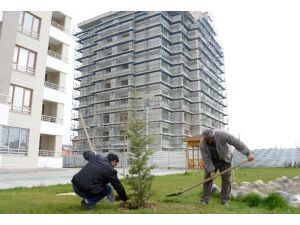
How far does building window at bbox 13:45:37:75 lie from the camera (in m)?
21.8

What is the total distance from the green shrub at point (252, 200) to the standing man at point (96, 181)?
95.2 inches

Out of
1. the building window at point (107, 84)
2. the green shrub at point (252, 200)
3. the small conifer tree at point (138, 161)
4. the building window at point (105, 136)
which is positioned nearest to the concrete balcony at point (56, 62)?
the small conifer tree at point (138, 161)

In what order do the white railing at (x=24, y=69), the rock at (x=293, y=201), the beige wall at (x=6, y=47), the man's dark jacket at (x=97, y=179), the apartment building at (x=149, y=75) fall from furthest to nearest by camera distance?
the apartment building at (x=149, y=75)
the white railing at (x=24, y=69)
the beige wall at (x=6, y=47)
the rock at (x=293, y=201)
the man's dark jacket at (x=97, y=179)

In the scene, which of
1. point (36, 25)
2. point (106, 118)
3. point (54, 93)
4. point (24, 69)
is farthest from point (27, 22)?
point (106, 118)

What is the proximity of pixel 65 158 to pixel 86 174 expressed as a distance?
4273 cm

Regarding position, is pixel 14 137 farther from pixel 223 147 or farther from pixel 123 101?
pixel 123 101

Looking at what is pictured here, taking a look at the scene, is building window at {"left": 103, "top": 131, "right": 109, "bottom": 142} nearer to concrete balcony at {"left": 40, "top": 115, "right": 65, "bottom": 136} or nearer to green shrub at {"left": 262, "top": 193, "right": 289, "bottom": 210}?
concrete balcony at {"left": 40, "top": 115, "right": 65, "bottom": 136}

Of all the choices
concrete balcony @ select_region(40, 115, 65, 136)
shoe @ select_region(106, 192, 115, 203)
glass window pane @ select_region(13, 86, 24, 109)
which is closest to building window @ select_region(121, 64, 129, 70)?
concrete balcony @ select_region(40, 115, 65, 136)

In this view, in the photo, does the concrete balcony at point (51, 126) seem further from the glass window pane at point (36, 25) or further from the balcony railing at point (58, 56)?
the glass window pane at point (36, 25)

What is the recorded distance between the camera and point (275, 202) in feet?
18.1

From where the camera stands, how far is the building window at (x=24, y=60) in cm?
2183

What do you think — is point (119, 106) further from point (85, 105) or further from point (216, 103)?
point (216, 103)

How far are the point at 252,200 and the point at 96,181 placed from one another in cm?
299

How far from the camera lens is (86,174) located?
17.5 feet
